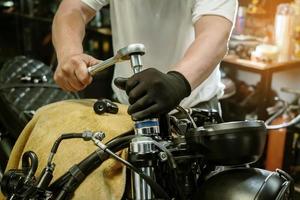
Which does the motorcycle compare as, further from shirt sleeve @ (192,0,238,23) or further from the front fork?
shirt sleeve @ (192,0,238,23)

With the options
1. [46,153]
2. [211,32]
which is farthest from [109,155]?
[211,32]

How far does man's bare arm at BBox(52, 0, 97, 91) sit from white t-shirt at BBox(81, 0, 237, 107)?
0.19ft

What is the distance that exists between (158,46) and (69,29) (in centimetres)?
29

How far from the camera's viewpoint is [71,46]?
106 centimetres

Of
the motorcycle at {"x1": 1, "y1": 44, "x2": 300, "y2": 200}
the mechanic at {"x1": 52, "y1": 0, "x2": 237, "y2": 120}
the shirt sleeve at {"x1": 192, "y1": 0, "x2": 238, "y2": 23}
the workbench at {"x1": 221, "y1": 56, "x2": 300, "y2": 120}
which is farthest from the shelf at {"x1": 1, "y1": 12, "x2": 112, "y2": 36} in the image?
the motorcycle at {"x1": 1, "y1": 44, "x2": 300, "y2": 200}

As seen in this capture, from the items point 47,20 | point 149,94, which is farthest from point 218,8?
point 47,20

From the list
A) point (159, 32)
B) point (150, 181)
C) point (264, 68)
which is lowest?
point (264, 68)

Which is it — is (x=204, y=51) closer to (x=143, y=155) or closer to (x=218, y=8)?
(x=218, y=8)

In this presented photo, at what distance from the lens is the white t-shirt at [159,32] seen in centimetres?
127

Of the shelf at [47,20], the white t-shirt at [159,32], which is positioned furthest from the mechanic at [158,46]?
the shelf at [47,20]

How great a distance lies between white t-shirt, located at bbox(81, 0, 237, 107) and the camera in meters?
1.27

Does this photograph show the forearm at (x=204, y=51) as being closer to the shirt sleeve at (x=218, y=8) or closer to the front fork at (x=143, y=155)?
the shirt sleeve at (x=218, y=8)

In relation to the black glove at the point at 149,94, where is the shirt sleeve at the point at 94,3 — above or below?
above

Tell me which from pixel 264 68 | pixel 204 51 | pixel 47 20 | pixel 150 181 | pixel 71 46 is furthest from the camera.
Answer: pixel 47 20
